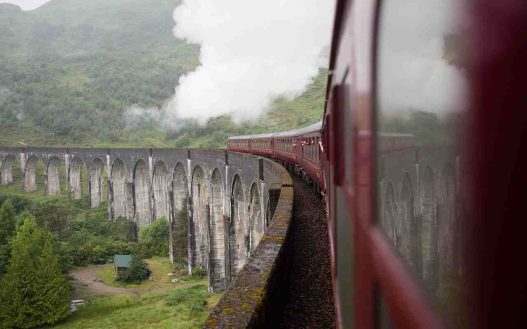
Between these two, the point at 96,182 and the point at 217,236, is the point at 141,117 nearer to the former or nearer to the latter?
the point at 96,182

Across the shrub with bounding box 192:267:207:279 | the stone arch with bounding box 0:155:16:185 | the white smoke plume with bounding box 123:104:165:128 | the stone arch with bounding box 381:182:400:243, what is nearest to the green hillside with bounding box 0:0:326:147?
the white smoke plume with bounding box 123:104:165:128

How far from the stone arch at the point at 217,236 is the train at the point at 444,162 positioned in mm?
18806

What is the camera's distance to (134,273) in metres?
27.7

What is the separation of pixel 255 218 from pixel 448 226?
50.8ft

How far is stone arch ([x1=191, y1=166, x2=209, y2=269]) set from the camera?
23.0 metres

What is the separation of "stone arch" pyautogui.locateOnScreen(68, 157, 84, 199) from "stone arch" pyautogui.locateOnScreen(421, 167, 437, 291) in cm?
4136

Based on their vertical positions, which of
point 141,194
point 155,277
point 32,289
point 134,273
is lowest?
point 155,277

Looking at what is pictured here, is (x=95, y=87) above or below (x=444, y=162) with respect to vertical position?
above

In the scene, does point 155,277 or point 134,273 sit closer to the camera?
point 134,273

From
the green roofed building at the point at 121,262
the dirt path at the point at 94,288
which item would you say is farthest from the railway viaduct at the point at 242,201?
the green roofed building at the point at 121,262

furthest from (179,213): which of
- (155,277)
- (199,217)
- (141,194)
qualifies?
(141,194)

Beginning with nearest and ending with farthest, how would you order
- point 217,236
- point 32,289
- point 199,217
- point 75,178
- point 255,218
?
point 255,218
point 32,289
point 217,236
point 199,217
point 75,178

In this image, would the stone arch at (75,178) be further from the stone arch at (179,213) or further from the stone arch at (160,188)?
the stone arch at (179,213)

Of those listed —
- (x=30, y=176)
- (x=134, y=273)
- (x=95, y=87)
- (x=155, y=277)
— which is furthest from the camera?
(x=95, y=87)
